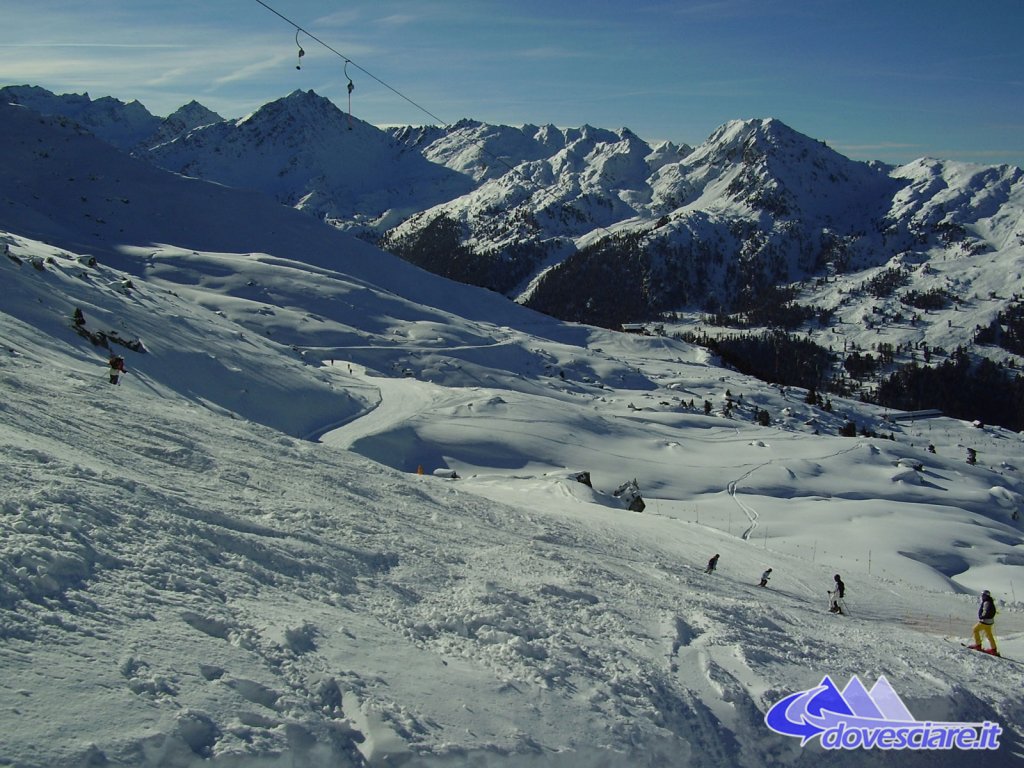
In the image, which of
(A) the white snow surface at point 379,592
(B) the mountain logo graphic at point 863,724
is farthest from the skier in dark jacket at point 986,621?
(B) the mountain logo graphic at point 863,724

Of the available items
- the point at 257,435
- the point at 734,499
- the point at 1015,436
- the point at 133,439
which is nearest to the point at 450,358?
the point at 734,499

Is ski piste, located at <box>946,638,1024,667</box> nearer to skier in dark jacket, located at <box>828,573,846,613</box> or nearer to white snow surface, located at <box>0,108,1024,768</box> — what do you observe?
white snow surface, located at <box>0,108,1024,768</box>

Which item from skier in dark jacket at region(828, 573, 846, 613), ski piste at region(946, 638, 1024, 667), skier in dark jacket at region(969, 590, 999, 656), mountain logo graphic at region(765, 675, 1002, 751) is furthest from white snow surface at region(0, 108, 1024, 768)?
skier in dark jacket at region(969, 590, 999, 656)

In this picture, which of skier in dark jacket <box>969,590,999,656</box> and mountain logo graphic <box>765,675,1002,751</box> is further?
skier in dark jacket <box>969,590,999,656</box>

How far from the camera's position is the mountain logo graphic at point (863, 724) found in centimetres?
1061

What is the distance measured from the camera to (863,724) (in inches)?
439

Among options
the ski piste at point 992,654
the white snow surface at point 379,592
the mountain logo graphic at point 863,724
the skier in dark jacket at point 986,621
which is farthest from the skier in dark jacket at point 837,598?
the mountain logo graphic at point 863,724

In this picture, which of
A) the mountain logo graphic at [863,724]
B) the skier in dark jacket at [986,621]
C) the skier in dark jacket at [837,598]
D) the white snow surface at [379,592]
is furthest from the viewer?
the skier in dark jacket at [837,598]

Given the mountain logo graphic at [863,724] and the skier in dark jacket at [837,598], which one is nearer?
the mountain logo graphic at [863,724]

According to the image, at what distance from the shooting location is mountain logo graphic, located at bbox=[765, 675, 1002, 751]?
34.8 ft

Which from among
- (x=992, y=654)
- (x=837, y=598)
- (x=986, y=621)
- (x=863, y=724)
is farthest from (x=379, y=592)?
(x=992, y=654)

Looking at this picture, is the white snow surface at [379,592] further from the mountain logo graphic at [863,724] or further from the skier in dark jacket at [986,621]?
the skier in dark jacket at [986,621]

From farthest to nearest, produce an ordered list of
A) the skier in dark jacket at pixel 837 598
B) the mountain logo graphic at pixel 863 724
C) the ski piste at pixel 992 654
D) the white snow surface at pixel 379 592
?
the skier in dark jacket at pixel 837 598, the ski piste at pixel 992 654, the mountain logo graphic at pixel 863 724, the white snow surface at pixel 379 592

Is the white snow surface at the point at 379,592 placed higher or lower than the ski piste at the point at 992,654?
higher
